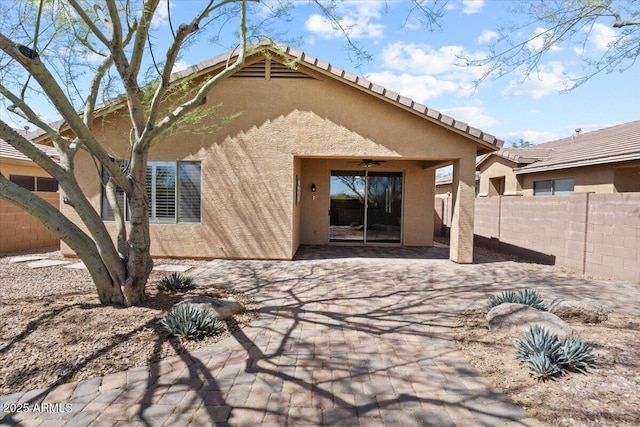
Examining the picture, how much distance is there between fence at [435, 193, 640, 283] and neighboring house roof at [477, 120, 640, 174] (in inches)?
115

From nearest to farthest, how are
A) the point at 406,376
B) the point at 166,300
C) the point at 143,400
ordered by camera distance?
the point at 143,400
the point at 406,376
the point at 166,300

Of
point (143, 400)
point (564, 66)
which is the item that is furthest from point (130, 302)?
point (564, 66)

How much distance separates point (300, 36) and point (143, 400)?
6.76m

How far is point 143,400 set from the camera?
3.20m

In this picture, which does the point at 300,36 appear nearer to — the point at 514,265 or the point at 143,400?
the point at 143,400

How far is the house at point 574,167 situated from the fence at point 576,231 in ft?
9.66

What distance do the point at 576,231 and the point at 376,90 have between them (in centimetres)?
642

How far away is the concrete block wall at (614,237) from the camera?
766 centimetres

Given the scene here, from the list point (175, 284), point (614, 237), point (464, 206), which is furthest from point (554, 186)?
point (175, 284)

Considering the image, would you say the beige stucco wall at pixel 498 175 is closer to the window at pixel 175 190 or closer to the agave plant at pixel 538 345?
the window at pixel 175 190

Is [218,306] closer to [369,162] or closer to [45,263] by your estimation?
[45,263]

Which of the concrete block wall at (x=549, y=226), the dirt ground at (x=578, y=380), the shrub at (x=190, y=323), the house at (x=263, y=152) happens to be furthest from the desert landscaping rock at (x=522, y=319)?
the concrete block wall at (x=549, y=226)

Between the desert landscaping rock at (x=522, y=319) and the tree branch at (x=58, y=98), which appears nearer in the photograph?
the tree branch at (x=58, y=98)

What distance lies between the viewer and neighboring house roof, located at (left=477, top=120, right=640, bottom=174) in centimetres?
1121
